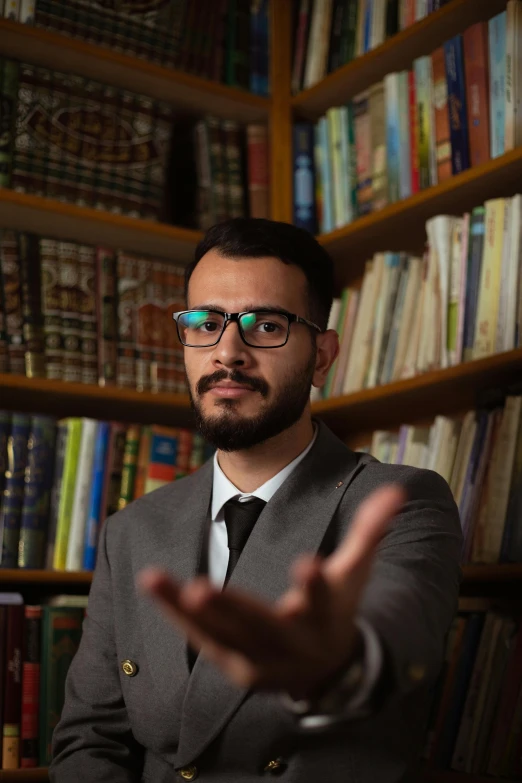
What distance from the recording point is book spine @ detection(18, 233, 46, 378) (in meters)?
1.91

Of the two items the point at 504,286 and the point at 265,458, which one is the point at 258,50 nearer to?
the point at 504,286

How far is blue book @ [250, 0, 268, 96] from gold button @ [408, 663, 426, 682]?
1810mm

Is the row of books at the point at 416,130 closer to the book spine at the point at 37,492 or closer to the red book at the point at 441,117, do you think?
the red book at the point at 441,117

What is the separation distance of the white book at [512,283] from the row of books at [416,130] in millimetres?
147

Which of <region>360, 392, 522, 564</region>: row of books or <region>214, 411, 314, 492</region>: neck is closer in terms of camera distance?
<region>214, 411, 314, 492</region>: neck

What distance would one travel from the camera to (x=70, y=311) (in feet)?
6.47

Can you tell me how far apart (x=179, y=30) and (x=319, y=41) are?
35 centimetres

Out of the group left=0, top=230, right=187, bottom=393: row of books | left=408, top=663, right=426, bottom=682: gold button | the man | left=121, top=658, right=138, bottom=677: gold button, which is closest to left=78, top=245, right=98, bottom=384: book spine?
left=0, top=230, right=187, bottom=393: row of books

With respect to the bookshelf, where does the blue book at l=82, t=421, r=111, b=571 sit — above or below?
below

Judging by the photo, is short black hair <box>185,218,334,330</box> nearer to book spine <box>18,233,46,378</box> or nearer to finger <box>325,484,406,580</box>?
book spine <box>18,233,46,378</box>

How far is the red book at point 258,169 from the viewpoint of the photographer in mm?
2258

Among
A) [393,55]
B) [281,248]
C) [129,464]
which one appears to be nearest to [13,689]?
[129,464]

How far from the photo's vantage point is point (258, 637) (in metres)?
0.70

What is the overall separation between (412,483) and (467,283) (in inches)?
22.9
